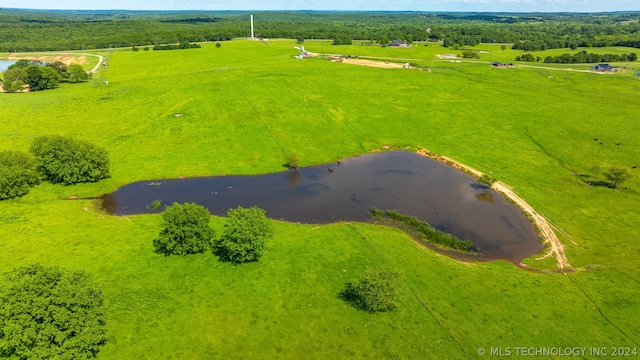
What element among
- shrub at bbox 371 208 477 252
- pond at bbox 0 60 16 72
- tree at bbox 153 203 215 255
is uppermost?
pond at bbox 0 60 16 72

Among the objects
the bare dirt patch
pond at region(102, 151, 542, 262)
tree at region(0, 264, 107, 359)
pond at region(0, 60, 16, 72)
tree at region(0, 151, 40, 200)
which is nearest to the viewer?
tree at region(0, 264, 107, 359)

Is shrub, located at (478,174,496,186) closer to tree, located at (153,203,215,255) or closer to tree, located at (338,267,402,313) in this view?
tree, located at (338,267,402,313)

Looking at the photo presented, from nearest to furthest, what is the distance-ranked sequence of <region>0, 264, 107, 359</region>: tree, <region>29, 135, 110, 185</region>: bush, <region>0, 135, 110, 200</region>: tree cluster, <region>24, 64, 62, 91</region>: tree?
<region>0, 264, 107, 359</region>: tree
<region>0, 135, 110, 200</region>: tree cluster
<region>29, 135, 110, 185</region>: bush
<region>24, 64, 62, 91</region>: tree

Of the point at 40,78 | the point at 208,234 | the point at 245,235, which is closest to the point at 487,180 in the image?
the point at 245,235

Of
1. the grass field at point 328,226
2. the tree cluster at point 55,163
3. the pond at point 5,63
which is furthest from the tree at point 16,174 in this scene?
the pond at point 5,63

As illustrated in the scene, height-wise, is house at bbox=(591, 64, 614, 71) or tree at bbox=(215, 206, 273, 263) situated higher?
house at bbox=(591, 64, 614, 71)

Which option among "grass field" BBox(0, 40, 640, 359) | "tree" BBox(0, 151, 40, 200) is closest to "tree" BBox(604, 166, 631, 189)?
"grass field" BBox(0, 40, 640, 359)

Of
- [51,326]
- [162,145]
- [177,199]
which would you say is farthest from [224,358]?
[162,145]

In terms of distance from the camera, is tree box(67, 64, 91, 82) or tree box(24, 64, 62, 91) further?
tree box(67, 64, 91, 82)
